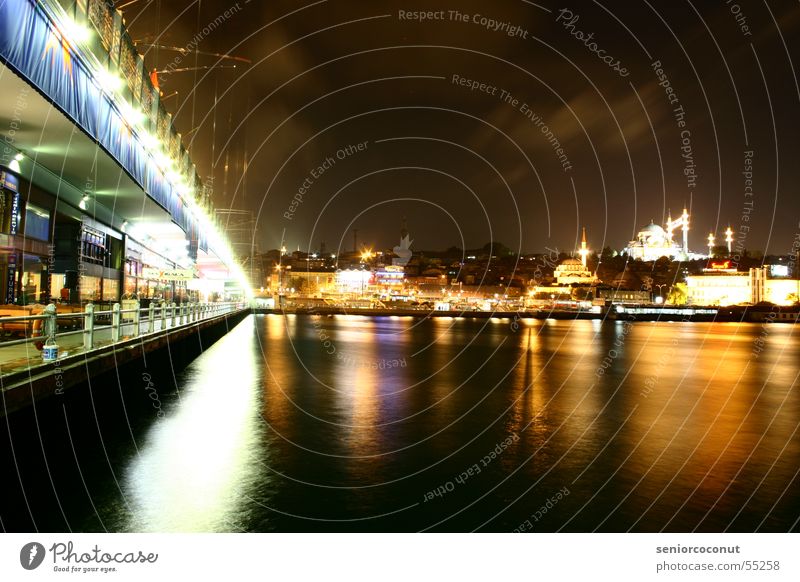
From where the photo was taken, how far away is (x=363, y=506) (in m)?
8.62

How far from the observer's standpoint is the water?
27.0ft

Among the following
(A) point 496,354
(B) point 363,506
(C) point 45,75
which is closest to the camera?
(B) point 363,506

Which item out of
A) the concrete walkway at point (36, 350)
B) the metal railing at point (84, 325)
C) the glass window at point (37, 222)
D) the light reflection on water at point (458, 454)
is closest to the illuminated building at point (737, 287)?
the light reflection on water at point (458, 454)

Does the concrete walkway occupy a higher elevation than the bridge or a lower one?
lower

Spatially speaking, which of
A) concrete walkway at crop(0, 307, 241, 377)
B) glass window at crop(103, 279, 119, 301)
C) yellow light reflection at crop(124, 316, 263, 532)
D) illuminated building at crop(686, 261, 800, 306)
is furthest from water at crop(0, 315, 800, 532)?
illuminated building at crop(686, 261, 800, 306)

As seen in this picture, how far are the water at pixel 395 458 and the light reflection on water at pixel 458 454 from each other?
0.15 ft

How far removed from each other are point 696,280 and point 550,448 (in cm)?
19809

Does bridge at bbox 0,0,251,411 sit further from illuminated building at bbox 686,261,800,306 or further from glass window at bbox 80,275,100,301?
illuminated building at bbox 686,261,800,306

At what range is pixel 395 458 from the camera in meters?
11.4

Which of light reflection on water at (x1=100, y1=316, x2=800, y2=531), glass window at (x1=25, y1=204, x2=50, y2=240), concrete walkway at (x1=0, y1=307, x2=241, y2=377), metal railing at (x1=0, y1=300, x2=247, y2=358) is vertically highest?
glass window at (x1=25, y1=204, x2=50, y2=240)

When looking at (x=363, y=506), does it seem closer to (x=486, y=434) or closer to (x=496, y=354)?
(x=486, y=434)

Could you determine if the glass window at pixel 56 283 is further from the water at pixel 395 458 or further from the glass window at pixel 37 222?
the water at pixel 395 458

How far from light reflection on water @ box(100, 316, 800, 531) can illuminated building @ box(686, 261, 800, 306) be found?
177136mm
